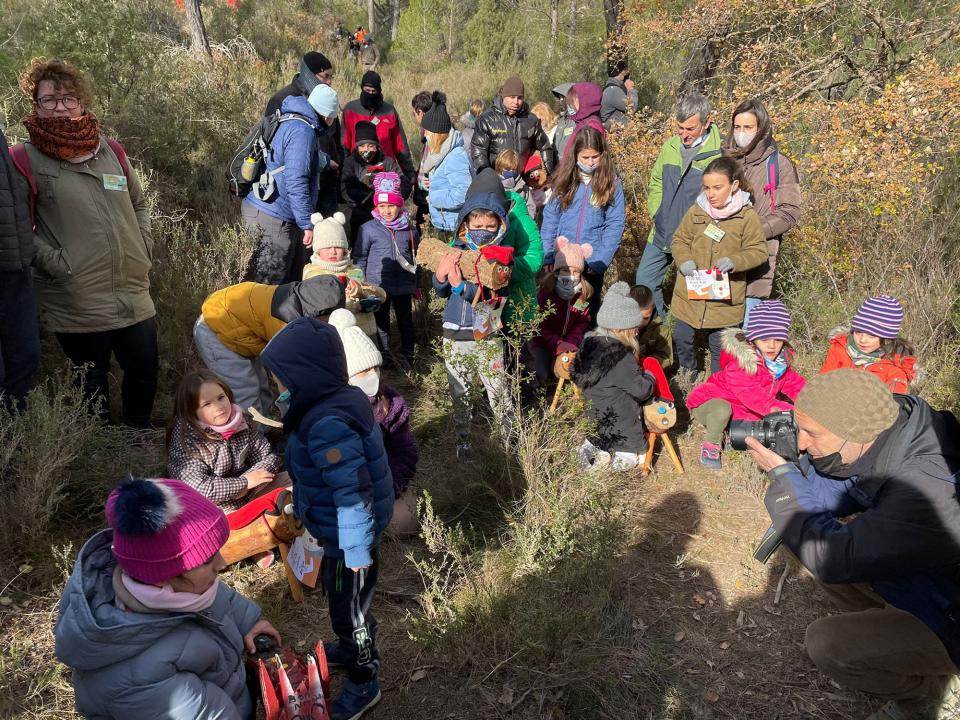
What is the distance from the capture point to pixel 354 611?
259 cm

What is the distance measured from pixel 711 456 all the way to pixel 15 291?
426 centimetres

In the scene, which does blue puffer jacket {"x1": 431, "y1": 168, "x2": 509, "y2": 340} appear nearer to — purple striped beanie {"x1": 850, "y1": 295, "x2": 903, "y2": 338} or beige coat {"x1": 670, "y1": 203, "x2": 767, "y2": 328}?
beige coat {"x1": 670, "y1": 203, "x2": 767, "y2": 328}

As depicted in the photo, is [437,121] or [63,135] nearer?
[63,135]

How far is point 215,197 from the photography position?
6676 millimetres

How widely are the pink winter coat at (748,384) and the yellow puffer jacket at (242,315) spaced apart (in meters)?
2.84

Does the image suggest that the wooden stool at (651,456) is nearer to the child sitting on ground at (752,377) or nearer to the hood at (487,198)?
the child sitting on ground at (752,377)

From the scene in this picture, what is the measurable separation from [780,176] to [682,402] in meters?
1.85

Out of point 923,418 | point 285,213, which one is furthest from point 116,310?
point 923,418

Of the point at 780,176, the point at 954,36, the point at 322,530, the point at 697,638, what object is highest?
the point at 954,36

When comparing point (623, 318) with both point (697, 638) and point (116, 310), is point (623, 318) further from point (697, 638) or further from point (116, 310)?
point (116, 310)

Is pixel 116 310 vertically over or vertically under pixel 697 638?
over

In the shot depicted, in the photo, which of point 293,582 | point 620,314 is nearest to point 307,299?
point 293,582

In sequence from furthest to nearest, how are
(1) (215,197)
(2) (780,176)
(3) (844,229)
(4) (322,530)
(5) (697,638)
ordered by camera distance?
(1) (215,197) → (3) (844,229) → (2) (780,176) → (5) (697,638) → (4) (322,530)

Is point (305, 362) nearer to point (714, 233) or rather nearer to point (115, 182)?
point (115, 182)
